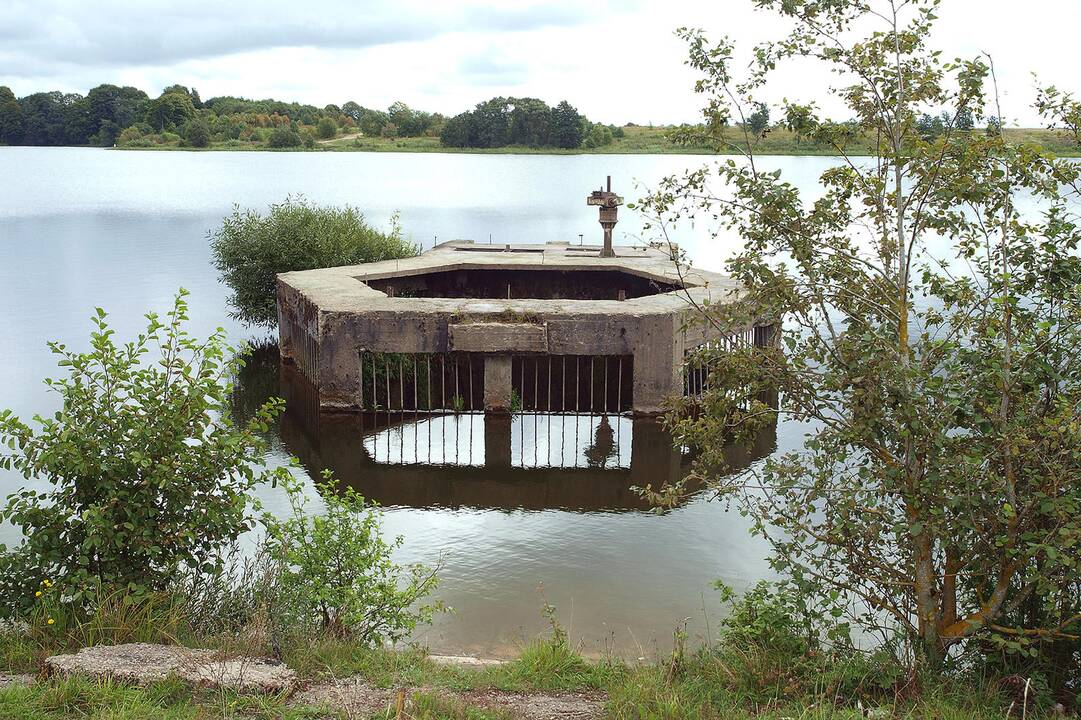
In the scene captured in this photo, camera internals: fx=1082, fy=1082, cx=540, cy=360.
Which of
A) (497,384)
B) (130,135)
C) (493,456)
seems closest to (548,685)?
(493,456)

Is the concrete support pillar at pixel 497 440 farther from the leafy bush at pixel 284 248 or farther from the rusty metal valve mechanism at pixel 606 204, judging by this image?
the leafy bush at pixel 284 248

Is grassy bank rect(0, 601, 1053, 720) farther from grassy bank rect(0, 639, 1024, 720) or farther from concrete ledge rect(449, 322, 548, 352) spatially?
concrete ledge rect(449, 322, 548, 352)

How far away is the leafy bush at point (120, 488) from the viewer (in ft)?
20.6

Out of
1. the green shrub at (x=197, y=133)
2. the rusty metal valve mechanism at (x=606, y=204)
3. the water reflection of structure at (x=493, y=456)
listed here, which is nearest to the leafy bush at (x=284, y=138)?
the green shrub at (x=197, y=133)

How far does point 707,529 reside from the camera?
37.6ft

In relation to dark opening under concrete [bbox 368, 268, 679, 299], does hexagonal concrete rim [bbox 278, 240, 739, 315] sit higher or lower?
higher

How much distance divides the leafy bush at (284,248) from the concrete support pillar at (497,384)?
6.93 metres

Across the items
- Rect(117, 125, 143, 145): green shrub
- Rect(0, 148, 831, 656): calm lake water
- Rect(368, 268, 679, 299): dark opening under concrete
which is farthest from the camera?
Rect(117, 125, 143, 145): green shrub

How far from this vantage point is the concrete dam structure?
1539 cm

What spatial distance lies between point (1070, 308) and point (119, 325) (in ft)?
77.6

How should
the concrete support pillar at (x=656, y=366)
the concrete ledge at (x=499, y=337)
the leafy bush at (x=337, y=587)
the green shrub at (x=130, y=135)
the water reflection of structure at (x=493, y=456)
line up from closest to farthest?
1. the leafy bush at (x=337, y=587)
2. the water reflection of structure at (x=493, y=456)
3. the concrete ledge at (x=499, y=337)
4. the concrete support pillar at (x=656, y=366)
5. the green shrub at (x=130, y=135)

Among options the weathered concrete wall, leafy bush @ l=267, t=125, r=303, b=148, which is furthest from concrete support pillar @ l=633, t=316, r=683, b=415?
leafy bush @ l=267, t=125, r=303, b=148

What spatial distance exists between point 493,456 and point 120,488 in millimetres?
8221

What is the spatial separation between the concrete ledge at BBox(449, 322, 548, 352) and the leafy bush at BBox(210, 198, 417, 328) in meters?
7.12
